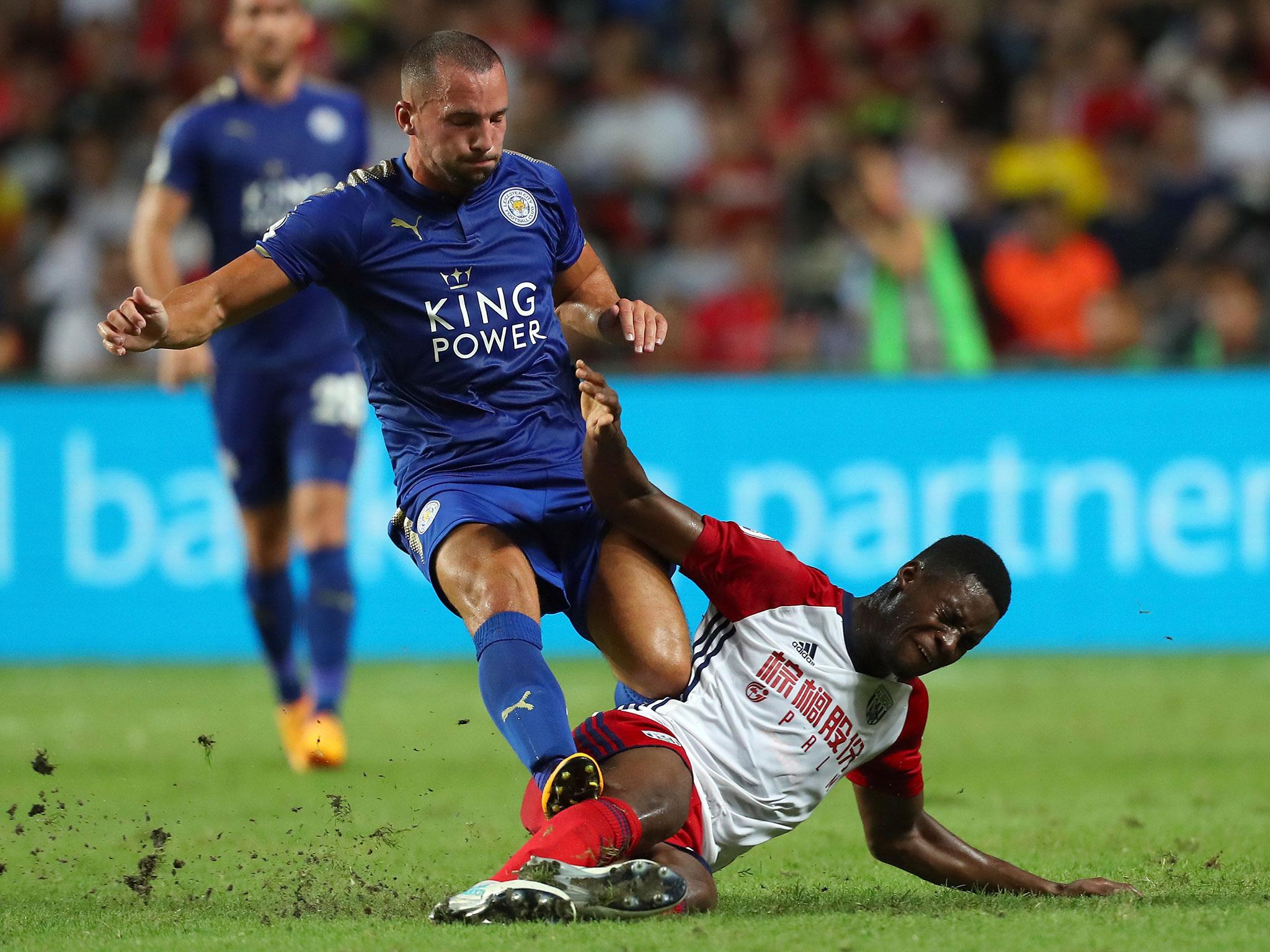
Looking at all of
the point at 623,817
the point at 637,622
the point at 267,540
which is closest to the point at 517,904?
the point at 623,817

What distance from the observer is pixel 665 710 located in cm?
444

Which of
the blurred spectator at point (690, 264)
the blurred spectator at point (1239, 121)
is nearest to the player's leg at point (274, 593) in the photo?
the blurred spectator at point (690, 264)

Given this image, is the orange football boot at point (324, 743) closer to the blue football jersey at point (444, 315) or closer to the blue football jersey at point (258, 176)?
the blue football jersey at point (258, 176)

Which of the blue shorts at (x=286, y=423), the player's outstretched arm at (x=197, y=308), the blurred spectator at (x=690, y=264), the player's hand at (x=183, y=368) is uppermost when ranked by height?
the blurred spectator at (x=690, y=264)

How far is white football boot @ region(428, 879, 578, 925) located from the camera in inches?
149

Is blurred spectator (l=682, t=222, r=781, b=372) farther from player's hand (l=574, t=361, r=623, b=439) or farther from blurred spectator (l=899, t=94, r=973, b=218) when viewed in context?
player's hand (l=574, t=361, r=623, b=439)

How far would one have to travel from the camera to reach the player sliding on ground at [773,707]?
13.8ft

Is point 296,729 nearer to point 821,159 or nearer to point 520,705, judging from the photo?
point 520,705

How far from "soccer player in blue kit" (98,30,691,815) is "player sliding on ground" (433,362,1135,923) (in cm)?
15

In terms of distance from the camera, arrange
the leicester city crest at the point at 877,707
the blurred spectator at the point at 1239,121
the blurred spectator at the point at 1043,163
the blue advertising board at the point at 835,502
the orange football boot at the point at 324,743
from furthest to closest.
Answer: the blurred spectator at the point at 1239,121, the blurred spectator at the point at 1043,163, the blue advertising board at the point at 835,502, the orange football boot at the point at 324,743, the leicester city crest at the point at 877,707

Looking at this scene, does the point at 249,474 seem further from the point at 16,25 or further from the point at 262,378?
the point at 16,25

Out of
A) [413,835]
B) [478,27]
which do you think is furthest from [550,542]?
[478,27]

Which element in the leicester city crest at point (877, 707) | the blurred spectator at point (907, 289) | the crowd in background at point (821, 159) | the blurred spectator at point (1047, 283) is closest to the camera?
the leicester city crest at point (877, 707)

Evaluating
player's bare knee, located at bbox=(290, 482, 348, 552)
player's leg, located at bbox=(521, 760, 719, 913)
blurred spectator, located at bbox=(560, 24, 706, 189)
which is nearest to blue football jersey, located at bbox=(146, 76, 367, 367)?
player's bare knee, located at bbox=(290, 482, 348, 552)
